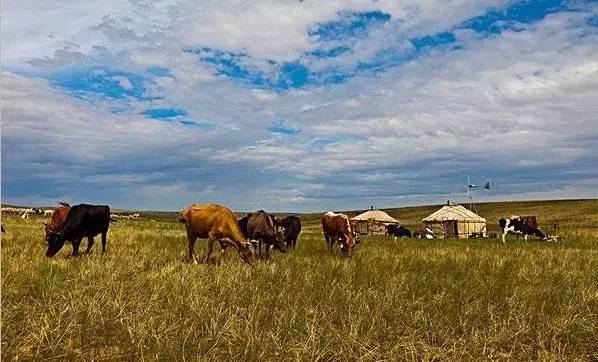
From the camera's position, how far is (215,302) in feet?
25.6

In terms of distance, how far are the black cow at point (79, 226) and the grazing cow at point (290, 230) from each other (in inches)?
324

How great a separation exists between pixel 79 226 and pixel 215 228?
4503mm

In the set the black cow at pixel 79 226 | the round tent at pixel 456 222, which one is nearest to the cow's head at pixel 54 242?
the black cow at pixel 79 226

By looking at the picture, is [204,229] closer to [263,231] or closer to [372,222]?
[263,231]

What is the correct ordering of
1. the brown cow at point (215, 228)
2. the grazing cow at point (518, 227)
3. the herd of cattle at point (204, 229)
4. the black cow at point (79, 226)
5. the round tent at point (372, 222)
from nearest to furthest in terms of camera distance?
1. the brown cow at point (215, 228)
2. the herd of cattle at point (204, 229)
3. the black cow at point (79, 226)
4. the grazing cow at point (518, 227)
5. the round tent at point (372, 222)

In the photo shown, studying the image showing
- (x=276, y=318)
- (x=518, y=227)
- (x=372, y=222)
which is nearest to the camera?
(x=276, y=318)

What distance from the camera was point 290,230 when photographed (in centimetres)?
2320

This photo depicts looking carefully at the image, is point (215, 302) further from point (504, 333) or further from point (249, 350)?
point (504, 333)

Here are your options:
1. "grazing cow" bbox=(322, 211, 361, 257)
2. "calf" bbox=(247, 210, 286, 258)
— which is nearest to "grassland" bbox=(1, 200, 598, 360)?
"calf" bbox=(247, 210, 286, 258)

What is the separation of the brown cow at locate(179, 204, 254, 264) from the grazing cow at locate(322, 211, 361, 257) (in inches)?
230

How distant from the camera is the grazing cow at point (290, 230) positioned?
22.9 m

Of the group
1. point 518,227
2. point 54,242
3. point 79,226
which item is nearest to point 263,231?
point 79,226

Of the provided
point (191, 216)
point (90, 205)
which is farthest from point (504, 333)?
point (90, 205)

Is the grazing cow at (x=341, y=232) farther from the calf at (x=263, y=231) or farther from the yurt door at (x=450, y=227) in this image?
the yurt door at (x=450, y=227)
